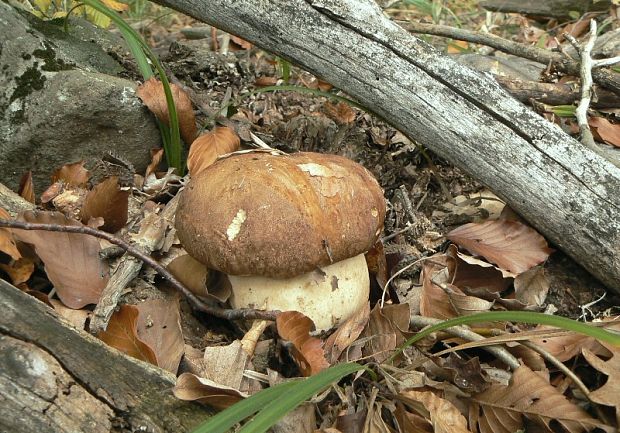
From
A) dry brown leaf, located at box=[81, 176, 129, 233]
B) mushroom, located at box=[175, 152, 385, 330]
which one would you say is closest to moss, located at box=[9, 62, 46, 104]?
dry brown leaf, located at box=[81, 176, 129, 233]

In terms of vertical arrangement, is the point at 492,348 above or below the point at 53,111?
below

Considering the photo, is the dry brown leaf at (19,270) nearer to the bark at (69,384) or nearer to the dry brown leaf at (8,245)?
the dry brown leaf at (8,245)

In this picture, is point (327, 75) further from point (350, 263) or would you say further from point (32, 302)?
point (32, 302)

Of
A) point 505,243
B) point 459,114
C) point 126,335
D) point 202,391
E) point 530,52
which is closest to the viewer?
point 202,391

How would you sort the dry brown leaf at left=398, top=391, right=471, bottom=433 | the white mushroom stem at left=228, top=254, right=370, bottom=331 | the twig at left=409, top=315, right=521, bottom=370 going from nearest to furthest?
the dry brown leaf at left=398, top=391, right=471, bottom=433 → the twig at left=409, top=315, right=521, bottom=370 → the white mushroom stem at left=228, top=254, right=370, bottom=331

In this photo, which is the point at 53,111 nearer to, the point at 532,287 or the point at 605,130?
the point at 532,287

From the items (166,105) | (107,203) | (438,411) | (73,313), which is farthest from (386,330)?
(166,105)

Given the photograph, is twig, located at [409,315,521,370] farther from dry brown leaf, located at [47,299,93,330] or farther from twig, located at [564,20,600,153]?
dry brown leaf, located at [47,299,93,330]
